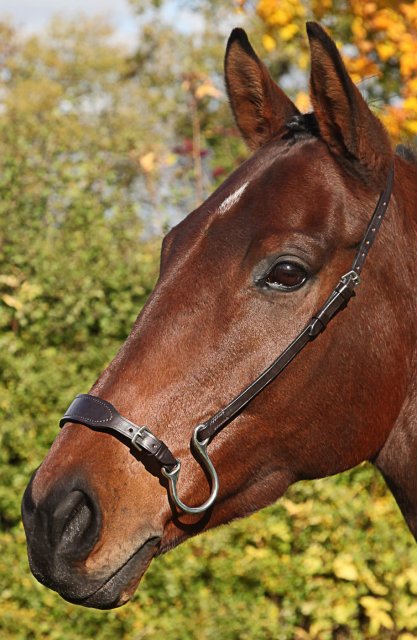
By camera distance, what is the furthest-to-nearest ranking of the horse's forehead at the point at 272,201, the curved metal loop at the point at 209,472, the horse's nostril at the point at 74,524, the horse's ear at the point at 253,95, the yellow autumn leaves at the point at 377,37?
the yellow autumn leaves at the point at 377,37 < the horse's ear at the point at 253,95 < the horse's forehead at the point at 272,201 < the curved metal loop at the point at 209,472 < the horse's nostril at the point at 74,524

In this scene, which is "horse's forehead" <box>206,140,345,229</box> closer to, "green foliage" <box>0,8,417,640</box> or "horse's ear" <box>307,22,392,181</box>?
"horse's ear" <box>307,22,392,181</box>

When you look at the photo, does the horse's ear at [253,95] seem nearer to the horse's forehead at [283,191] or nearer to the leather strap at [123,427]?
the horse's forehead at [283,191]

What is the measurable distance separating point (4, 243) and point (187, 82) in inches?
120

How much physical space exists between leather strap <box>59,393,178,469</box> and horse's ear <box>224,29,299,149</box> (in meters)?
1.04

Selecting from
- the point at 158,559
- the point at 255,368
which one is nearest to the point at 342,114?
the point at 255,368

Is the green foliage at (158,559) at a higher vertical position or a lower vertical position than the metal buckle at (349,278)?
lower

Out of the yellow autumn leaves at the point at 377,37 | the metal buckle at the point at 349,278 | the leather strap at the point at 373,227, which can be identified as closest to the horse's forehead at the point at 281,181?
the leather strap at the point at 373,227

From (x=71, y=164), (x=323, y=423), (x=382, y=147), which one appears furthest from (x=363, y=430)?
(x=71, y=164)

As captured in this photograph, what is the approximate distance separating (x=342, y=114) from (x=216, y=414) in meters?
0.89

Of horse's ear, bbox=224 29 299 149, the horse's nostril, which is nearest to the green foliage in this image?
the horse's nostril

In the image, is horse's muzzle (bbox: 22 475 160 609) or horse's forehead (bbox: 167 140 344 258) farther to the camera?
horse's forehead (bbox: 167 140 344 258)

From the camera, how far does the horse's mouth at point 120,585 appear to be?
81.2 inches

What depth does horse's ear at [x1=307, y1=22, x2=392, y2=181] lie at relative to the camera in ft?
7.34

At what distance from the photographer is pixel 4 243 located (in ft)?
20.9
